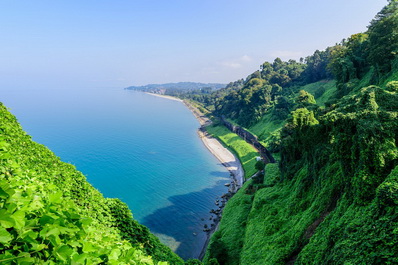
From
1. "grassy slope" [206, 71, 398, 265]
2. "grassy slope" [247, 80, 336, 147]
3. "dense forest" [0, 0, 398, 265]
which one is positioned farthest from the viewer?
"grassy slope" [247, 80, 336, 147]

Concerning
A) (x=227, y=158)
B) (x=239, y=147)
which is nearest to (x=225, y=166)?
(x=227, y=158)

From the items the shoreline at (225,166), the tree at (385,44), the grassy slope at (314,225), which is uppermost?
the tree at (385,44)

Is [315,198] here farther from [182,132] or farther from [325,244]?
[182,132]

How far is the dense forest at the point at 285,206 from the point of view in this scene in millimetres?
3389

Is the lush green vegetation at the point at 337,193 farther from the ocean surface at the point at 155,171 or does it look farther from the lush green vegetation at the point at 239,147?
the lush green vegetation at the point at 239,147

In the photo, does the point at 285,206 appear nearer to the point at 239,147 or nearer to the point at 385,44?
the point at 385,44

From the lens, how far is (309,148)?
24.3 m

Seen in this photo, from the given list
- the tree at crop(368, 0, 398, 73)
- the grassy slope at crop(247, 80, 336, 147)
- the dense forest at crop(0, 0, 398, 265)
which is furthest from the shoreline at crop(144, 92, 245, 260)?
the tree at crop(368, 0, 398, 73)

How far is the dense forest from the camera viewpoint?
3389mm

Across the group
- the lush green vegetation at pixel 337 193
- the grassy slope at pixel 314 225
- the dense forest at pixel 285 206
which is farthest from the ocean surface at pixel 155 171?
the grassy slope at pixel 314 225

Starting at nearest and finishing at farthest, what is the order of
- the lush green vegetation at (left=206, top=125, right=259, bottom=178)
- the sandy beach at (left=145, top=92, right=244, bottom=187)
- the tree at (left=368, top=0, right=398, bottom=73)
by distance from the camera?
1. the tree at (left=368, top=0, right=398, bottom=73)
2. the sandy beach at (left=145, top=92, right=244, bottom=187)
3. the lush green vegetation at (left=206, top=125, right=259, bottom=178)

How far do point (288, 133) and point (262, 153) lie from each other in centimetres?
2394

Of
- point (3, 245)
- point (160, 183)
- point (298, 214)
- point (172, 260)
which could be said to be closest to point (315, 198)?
point (298, 214)

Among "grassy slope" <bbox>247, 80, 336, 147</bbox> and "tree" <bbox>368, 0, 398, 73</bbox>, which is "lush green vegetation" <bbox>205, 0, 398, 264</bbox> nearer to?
"tree" <bbox>368, 0, 398, 73</bbox>
